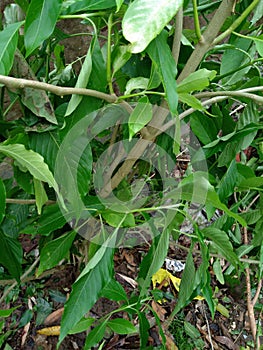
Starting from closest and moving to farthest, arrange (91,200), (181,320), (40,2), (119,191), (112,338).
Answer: (40,2), (91,200), (119,191), (112,338), (181,320)

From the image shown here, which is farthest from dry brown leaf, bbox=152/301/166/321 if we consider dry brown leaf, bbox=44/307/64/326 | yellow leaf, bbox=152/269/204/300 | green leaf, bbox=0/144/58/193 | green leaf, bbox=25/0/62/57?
green leaf, bbox=25/0/62/57

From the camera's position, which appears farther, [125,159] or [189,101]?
[125,159]

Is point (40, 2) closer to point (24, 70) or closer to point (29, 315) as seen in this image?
point (24, 70)

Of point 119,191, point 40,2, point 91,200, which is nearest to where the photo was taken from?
point 40,2

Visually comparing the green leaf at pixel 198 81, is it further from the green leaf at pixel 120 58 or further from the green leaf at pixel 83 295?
the green leaf at pixel 83 295

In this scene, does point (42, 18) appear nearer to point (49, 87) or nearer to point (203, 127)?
point (49, 87)

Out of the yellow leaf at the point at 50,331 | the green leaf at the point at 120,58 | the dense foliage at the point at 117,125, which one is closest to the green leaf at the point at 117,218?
the dense foliage at the point at 117,125

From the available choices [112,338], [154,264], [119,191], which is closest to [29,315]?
[112,338]
